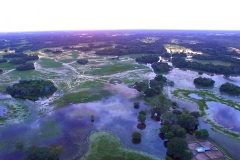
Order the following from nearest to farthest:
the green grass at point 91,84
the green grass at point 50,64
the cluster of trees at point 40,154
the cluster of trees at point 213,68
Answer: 1. the cluster of trees at point 40,154
2. the green grass at point 91,84
3. the cluster of trees at point 213,68
4. the green grass at point 50,64

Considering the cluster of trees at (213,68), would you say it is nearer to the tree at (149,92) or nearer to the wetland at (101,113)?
the wetland at (101,113)

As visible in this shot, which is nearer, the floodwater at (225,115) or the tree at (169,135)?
the tree at (169,135)

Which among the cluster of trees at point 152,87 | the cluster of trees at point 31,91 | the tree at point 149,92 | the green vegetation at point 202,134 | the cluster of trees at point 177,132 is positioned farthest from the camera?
the cluster of trees at point 31,91

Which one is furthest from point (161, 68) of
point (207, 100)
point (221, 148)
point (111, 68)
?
point (221, 148)

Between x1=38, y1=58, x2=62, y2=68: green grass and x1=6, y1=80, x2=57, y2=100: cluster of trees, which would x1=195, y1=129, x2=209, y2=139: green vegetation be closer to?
x1=6, y1=80, x2=57, y2=100: cluster of trees

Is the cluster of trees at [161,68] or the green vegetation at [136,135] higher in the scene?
the cluster of trees at [161,68]

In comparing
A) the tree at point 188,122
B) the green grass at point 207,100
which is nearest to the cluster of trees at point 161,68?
the green grass at point 207,100
